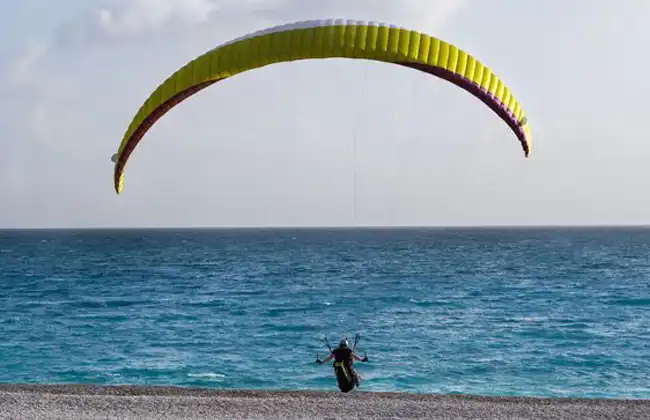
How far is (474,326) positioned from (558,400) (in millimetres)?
21244

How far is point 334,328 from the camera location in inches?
1681

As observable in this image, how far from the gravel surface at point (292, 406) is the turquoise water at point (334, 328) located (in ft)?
18.0

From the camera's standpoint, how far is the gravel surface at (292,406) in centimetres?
1780

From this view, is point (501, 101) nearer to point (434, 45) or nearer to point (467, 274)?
point (434, 45)

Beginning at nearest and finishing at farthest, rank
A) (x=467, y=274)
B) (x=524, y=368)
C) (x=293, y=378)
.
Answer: (x=293, y=378), (x=524, y=368), (x=467, y=274)

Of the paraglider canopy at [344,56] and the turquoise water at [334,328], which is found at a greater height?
the paraglider canopy at [344,56]

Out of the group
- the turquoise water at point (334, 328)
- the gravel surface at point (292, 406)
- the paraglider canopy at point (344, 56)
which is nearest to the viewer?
the paraglider canopy at point (344, 56)

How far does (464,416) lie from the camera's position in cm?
1789

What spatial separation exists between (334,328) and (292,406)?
938 inches

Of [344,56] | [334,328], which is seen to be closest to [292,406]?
[344,56]

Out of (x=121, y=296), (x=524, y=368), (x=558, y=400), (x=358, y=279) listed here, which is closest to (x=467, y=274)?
(x=358, y=279)

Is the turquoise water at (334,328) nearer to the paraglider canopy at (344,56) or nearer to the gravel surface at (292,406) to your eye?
the gravel surface at (292,406)

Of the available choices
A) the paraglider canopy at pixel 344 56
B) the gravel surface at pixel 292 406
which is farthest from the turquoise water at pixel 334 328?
the paraglider canopy at pixel 344 56

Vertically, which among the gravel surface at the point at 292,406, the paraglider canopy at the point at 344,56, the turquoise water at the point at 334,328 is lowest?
the turquoise water at the point at 334,328
